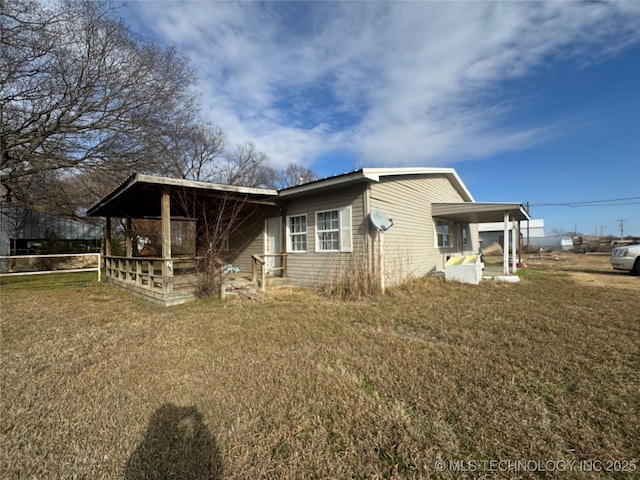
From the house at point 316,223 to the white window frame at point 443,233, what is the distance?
4 cm

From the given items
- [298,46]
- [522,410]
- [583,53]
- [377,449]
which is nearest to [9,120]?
[298,46]

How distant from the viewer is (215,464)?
185 cm

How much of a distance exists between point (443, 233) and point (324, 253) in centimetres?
655

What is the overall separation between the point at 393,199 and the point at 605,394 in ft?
22.1

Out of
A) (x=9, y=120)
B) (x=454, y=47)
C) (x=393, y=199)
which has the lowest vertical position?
(x=393, y=199)

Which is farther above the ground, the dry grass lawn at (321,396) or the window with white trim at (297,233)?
the window with white trim at (297,233)

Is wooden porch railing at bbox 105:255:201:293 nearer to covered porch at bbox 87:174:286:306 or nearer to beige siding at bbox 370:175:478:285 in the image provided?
→ covered porch at bbox 87:174:286:306

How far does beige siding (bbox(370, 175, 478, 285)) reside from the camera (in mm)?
8320

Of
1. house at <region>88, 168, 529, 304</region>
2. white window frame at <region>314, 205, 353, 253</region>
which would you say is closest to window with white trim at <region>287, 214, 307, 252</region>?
house at <region>88, 168, 529, 304</region>

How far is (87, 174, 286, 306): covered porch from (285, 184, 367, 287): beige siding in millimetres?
608

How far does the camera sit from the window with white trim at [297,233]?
9.40 metres

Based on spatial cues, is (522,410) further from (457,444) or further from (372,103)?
(372,103)

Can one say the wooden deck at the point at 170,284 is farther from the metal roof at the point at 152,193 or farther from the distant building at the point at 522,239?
the distant building at the point at 522,239

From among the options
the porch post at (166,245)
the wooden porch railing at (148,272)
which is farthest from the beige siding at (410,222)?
the wooden porch railing at (148,272)
